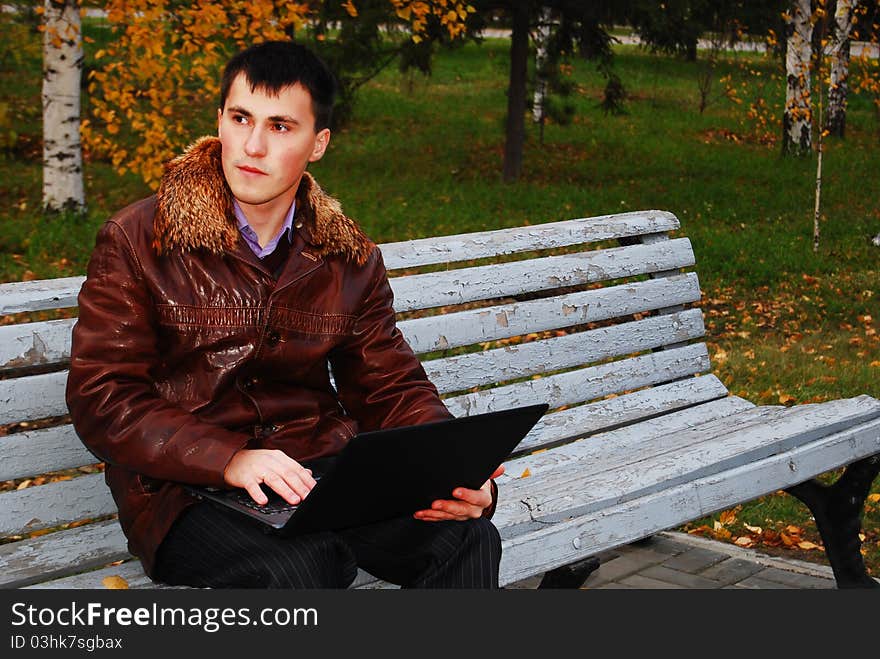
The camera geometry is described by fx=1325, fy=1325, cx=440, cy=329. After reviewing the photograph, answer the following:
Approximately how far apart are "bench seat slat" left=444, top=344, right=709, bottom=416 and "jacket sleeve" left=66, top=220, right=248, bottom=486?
1.52 m

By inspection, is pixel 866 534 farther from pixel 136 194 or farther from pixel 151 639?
pixel 136 194

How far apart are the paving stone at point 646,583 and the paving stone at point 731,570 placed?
166 millimetres

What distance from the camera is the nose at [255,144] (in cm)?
322

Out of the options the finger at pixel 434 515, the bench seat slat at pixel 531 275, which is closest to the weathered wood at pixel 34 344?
the finger at pixel 434 515

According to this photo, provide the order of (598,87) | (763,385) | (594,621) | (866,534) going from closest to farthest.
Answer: (594,621), (866,534), (763,385), (598,87)

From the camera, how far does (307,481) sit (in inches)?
113

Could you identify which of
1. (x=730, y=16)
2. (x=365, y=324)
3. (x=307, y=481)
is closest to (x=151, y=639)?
(x=307, y=481)

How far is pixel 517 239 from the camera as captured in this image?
185 inches

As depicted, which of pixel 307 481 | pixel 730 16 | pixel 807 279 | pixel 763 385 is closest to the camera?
pixel 307 481

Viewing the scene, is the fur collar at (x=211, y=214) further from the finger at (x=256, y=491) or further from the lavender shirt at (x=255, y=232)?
the finger at (x=256, y=491)

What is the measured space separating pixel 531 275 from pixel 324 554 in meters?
1.99

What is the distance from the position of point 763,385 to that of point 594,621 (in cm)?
477

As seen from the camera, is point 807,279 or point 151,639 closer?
point 151,639

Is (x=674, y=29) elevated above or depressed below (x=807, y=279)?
above
